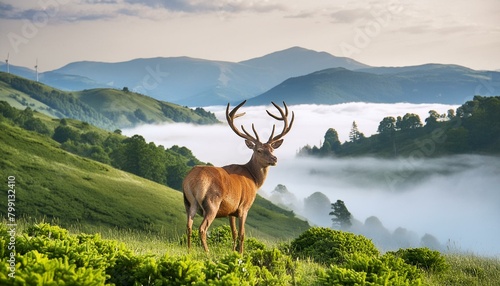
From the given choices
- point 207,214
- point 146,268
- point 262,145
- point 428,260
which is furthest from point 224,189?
point 428,260

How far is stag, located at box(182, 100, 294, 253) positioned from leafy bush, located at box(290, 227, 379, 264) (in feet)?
8.90

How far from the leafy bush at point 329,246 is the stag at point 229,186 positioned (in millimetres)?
2714

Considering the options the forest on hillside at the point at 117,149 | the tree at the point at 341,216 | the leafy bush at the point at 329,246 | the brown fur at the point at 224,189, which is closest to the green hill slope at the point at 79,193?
the forest on hillside at the point at 117,149

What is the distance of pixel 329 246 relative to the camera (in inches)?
712

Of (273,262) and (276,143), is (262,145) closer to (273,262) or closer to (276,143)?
(276,143)

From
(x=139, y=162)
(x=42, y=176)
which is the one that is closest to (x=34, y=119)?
(x=139, y=162)

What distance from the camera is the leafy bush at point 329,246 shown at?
17.5 m

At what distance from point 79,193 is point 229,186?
202ft

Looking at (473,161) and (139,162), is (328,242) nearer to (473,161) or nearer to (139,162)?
(139,162)

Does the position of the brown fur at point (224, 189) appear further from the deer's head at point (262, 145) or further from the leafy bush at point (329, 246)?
the leafy bush at point (329, 246)

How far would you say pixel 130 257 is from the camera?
34.9ft

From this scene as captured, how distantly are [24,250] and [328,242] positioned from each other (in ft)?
32.7

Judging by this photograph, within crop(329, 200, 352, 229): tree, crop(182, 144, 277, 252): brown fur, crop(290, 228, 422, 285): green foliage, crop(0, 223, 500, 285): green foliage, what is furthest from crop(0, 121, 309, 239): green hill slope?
crop(329, 200, 352, 229): tree

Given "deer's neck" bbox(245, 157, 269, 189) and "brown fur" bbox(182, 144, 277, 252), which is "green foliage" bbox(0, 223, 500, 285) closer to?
"brown fur" bbox(182, 144, 277, 252)
